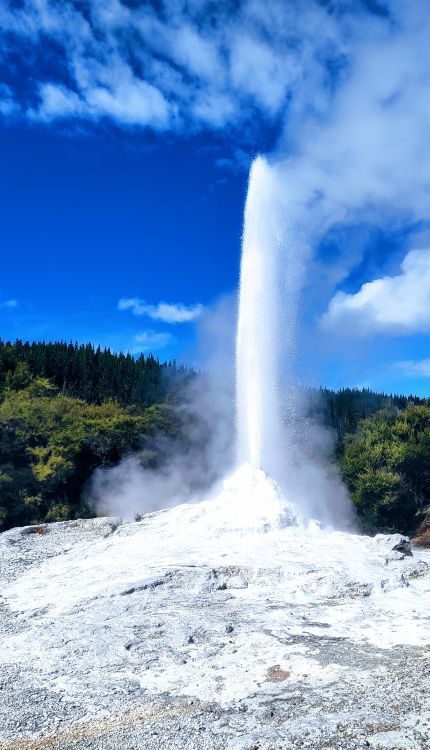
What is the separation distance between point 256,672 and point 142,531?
9812 millimetres

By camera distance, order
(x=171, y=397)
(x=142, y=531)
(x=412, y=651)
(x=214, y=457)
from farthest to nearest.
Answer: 1. (x=171, y=397)
2. (x=214, y=457)
3. (x=142, y=531)
4. (x=412, y=651)

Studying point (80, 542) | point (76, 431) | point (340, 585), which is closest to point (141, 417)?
point (76, 431)

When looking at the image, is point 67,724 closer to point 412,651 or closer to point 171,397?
point 412,651

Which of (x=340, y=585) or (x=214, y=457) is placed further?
(x=214, y=457)

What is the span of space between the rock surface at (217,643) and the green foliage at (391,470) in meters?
15.9

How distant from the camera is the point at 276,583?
1235cm

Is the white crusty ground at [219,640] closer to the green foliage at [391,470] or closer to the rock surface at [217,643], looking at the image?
the rock surface at [217,643]

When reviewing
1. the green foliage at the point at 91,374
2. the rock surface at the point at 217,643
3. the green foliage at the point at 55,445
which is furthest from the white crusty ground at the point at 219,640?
the green foliage at the point at 91,374

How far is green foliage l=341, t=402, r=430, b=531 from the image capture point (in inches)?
1239

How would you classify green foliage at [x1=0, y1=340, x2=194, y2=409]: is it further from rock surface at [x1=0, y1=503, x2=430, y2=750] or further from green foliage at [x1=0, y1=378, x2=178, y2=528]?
rock surface at [x1=0, y1=503, x2=430, y2=750]

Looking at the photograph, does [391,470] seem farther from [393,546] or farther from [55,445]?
[55,445]

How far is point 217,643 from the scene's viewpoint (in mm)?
9367

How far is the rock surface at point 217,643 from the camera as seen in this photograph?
6.43 meters

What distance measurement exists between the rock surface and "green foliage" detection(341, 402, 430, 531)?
627 inches
